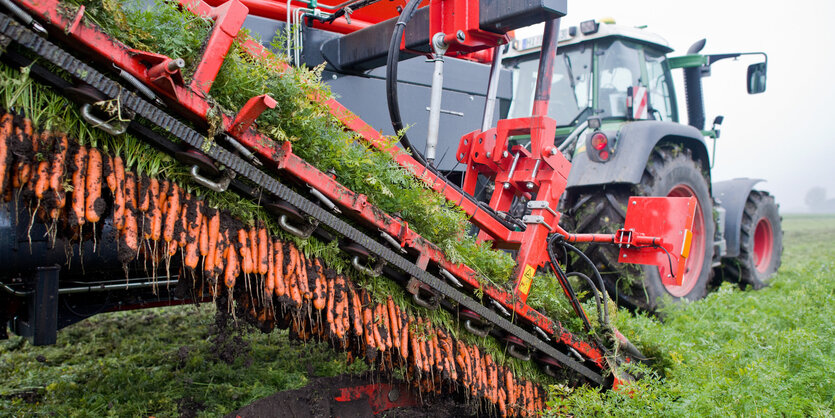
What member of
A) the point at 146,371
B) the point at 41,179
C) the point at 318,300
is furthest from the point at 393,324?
the point at 146,371

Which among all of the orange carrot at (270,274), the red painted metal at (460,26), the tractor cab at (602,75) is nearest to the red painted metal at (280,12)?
the red painted metal at (460,26)

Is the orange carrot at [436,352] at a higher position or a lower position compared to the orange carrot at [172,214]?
lower

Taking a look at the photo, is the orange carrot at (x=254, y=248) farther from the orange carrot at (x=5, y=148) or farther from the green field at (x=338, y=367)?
the green field at (x=338, y=367)

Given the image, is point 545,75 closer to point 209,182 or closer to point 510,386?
point 510,386

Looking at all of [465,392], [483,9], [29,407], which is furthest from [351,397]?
[483,9]

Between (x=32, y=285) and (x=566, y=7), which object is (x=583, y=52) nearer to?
(x=566, y=7)

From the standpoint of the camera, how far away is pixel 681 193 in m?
5.62

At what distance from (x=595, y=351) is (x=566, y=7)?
1895 mm

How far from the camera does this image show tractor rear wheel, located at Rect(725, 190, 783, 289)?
691 centimetres

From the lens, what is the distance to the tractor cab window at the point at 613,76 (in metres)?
5.78

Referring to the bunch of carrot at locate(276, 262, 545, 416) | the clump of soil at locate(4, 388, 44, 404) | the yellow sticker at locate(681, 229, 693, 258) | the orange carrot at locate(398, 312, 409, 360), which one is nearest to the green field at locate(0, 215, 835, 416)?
the clump of soil at locate(4, 388, 44, 404)

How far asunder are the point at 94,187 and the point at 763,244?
27.3 feet

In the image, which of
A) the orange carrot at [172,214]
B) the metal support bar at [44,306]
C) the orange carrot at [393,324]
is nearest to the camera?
the orange carrot at [172,214]

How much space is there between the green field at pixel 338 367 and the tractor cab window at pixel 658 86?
2.25 meters
